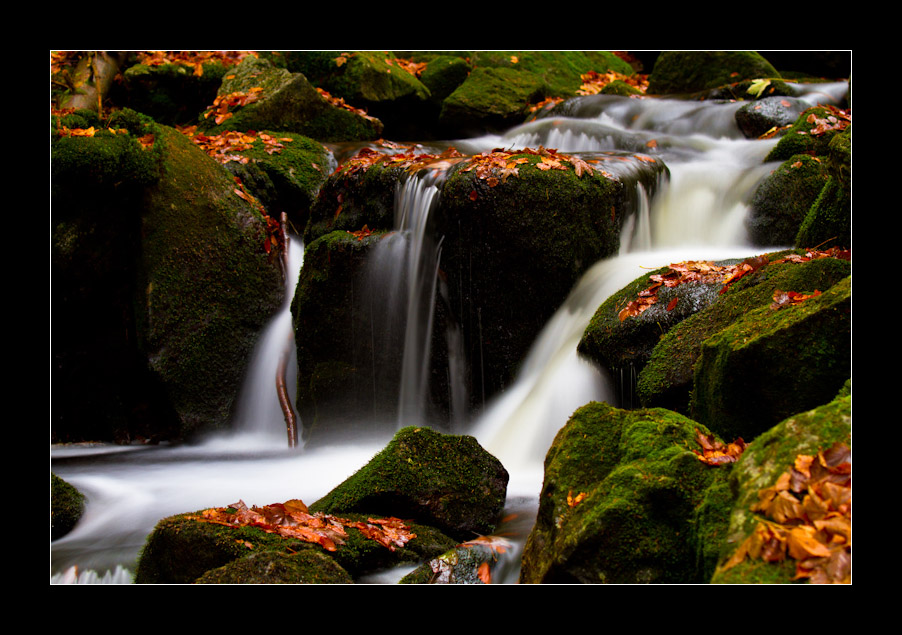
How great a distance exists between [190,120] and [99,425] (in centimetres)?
630

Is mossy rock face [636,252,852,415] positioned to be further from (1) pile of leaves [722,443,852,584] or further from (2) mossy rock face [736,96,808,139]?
(2) mossy rock face [736,96,808,139]

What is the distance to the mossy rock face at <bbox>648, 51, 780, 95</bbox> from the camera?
1209cm

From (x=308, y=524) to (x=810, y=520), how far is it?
8.03ft

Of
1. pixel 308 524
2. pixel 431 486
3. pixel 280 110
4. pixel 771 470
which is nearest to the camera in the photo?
pixel 771 470

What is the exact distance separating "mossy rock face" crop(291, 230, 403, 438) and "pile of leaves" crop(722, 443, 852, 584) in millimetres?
4648

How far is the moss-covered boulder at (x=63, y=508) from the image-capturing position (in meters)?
4.68

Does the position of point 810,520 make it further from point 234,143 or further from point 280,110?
point 280,110

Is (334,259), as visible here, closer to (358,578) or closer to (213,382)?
(213,382)

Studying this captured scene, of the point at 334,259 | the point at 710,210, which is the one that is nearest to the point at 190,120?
the point at 334,259

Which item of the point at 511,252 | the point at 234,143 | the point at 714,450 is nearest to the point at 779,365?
the point at 714,450

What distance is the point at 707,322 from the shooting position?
4.46 m

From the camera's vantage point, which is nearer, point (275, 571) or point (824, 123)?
point (275, 571)

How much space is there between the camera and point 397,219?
22.7ft

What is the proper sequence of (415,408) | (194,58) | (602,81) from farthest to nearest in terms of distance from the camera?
(602,81) → (194,58) → (415,408)
